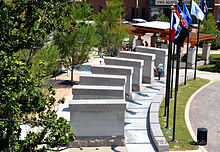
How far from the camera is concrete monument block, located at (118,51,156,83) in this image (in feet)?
94.0

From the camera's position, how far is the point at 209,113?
75.8 ft

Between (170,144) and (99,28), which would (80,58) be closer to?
(99,28)

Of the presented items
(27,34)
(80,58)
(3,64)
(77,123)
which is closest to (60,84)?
(80,58)

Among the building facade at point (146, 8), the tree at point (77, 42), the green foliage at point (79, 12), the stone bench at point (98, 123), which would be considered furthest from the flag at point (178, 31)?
the building facade at point (146, 8)

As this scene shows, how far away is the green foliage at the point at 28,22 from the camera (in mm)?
10266

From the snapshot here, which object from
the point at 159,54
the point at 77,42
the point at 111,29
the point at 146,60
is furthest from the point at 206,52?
the point at 77,42

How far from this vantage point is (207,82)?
105 feet

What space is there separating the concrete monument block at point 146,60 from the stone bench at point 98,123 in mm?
11930

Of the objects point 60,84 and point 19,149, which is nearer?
point 19,149

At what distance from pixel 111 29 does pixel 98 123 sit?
18.4 m

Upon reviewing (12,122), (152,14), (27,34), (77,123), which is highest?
(152,14)

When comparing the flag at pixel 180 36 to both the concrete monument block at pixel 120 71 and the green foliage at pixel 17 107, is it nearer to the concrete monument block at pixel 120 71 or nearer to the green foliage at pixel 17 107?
the concrete monument block at pixel 120 71

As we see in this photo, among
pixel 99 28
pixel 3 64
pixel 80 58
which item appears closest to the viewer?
pixel 3 64

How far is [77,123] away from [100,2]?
67.0 meters
